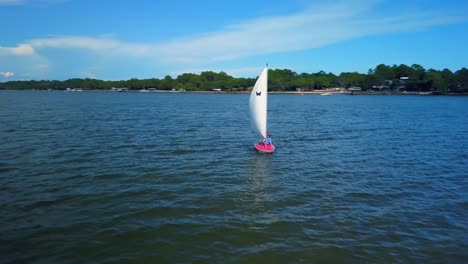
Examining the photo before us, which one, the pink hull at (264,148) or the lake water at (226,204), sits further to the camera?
the pink hull at (264,148)

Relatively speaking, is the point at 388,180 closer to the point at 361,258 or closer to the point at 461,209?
the point at 461,209

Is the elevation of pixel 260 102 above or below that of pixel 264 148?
above

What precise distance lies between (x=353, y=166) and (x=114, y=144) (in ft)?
87.2

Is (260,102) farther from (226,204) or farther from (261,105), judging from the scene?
(226,204)

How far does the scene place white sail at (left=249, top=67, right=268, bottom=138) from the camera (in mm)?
38000

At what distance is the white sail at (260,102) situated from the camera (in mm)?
38000

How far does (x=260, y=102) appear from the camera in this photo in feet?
125

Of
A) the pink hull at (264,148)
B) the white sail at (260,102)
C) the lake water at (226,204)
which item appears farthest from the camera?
the white sail at (260,102)

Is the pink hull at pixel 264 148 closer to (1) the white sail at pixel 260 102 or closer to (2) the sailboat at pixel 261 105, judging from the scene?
(2) the sailboat at pixel 261 105

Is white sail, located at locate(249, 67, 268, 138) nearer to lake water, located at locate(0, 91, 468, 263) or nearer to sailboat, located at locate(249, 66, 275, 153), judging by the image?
sailboat, located at locate(249, 66, 275, 153)

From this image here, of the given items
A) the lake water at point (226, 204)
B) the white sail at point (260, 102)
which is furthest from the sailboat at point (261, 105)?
the lake water at point (226, 204)

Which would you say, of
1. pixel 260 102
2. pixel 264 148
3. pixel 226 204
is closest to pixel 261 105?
pixel 260 102

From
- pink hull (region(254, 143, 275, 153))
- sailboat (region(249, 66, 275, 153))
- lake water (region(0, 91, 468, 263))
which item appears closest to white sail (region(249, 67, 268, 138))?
sailboat (region(249, 66, 275, 153))

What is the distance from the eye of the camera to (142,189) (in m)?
24.0
